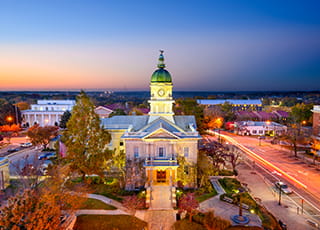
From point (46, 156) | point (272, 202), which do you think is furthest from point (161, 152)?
point (46, 156)

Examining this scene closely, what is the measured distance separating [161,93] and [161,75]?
2938 mm

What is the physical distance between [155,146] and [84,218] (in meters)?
13.6

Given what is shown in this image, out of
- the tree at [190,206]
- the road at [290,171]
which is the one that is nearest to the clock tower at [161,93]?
the tree at [190,206]

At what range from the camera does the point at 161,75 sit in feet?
127

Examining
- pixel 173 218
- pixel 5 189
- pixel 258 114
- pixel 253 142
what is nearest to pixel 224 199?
pixel 173 218

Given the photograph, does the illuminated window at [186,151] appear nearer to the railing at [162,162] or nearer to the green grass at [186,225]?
the railing at [162,162]

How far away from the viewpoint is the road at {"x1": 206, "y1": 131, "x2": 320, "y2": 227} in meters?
32.2

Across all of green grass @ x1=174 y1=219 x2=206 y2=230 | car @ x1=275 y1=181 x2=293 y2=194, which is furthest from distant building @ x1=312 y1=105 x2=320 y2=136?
green grass @ x1=174 y1=219 x2=206 y2=230

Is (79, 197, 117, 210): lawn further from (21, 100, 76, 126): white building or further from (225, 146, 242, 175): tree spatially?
(21, 100, 76, 126): white building

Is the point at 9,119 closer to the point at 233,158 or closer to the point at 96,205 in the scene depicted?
the point at 96,205

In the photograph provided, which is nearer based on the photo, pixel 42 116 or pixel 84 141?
pixel 84 141

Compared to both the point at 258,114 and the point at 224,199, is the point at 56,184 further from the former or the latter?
the point at 258,114

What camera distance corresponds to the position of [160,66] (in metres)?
39.2

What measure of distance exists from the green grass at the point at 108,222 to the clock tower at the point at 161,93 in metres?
17.2
